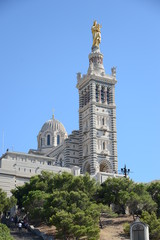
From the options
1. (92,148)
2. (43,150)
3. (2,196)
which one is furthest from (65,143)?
(2,196)

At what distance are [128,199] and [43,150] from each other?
168 ft

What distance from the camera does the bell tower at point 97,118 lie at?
89.9 metres

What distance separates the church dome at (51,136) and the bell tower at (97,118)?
15.6 metres

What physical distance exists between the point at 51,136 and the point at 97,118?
67.5ft

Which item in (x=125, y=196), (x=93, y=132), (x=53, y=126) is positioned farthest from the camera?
(x=53, y=126)

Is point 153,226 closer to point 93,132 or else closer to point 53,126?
point 93,132

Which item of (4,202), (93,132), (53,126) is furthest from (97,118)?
(4,202)

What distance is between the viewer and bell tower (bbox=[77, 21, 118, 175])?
295 ft

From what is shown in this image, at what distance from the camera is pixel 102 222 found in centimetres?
5928

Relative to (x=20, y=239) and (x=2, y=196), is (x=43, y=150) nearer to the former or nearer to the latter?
(x=2, y=196)

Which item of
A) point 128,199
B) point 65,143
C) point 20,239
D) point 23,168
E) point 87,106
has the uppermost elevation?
point 87,106

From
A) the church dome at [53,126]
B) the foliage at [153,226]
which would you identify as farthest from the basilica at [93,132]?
the foliage at [153,226]

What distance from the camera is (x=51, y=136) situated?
363ft

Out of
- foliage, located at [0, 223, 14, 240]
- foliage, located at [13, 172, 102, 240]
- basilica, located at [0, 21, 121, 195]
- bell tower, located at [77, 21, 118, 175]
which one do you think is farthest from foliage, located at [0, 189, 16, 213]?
bell tower, located at [77, 21, 118, 175]
